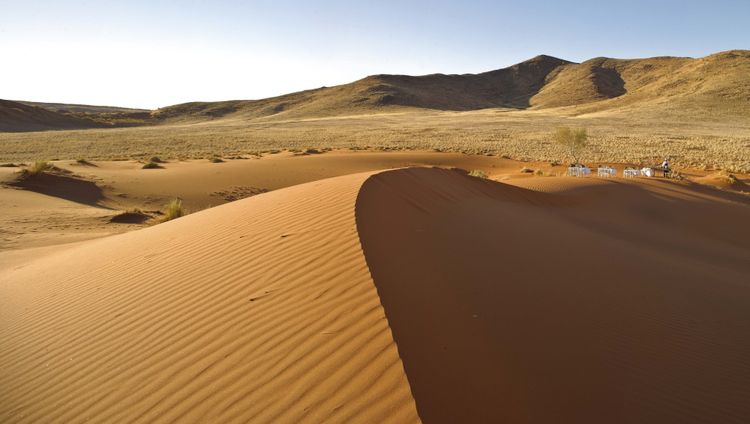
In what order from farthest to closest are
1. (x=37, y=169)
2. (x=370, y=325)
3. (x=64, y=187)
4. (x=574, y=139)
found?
1. (x=574, y=139)
2. (x=37, y=169)
3. (x=64, y=187)
4. (x=370, y=325)

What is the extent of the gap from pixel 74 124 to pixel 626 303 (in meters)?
86.6

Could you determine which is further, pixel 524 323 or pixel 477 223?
pixel 477 223

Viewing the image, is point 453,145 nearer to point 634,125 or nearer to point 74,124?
point 634,125

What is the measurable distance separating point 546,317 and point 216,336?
2.67m

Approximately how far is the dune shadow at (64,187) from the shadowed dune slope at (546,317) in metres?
12.0

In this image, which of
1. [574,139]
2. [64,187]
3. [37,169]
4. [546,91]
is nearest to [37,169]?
[37,169]

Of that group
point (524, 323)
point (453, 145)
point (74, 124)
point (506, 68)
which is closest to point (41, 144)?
point (453, 145)

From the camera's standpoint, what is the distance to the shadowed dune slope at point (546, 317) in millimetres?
2984

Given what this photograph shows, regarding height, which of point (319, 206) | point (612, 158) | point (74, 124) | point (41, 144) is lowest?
point (612, 158)

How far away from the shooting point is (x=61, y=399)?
3.45 m

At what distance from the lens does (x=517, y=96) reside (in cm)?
13588

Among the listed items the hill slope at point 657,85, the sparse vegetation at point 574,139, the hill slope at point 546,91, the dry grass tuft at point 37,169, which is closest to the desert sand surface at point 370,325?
the dry grass tuft at point 37,169

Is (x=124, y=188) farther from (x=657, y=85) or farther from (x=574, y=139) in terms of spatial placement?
(x=657, y=85)

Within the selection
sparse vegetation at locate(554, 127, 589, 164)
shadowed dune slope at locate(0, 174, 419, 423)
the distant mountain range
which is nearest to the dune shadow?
shadowed dune slope at locate(0, 174, 419, 423)
